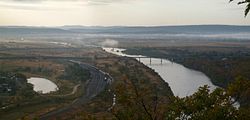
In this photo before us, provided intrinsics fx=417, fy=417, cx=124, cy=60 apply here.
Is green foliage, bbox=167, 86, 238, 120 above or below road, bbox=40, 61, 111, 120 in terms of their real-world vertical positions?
above

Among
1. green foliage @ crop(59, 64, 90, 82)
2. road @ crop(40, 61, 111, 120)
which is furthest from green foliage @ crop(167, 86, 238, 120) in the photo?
green foliage @ crop(59, 64, 90, 82)

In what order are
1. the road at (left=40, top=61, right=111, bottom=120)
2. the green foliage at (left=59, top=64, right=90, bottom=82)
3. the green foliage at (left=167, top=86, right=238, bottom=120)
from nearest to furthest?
1. the green foliage at (left=167, top=86, right=238, bottom=120)
2. the road at (left=40, top=61, right=111, bottom=120)
3. the green foliage at (left=59, top=64, right=90, bottom=82)

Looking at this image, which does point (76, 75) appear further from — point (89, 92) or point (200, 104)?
point (200, 104)

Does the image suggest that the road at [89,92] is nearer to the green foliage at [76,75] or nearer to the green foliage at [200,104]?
the green foliage at [76,75]

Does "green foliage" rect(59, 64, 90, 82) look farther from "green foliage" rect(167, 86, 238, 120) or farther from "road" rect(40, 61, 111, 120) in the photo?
"green foliage" rect(167, 86, 238, 120)

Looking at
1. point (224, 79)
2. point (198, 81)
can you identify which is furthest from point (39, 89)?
point (224, 79)

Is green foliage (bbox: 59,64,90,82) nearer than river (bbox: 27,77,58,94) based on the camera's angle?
No

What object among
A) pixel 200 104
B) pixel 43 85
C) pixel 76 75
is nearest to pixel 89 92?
pixel 43 85

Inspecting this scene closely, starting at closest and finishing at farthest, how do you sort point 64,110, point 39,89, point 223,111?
point 223,111, point 64,110, point 39,89

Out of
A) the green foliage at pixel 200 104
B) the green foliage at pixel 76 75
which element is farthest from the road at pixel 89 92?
the green foliage at pixel 200 104

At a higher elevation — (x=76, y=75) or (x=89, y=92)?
(x=89, y=92)

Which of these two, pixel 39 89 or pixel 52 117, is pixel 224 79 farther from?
pixel 52 117
